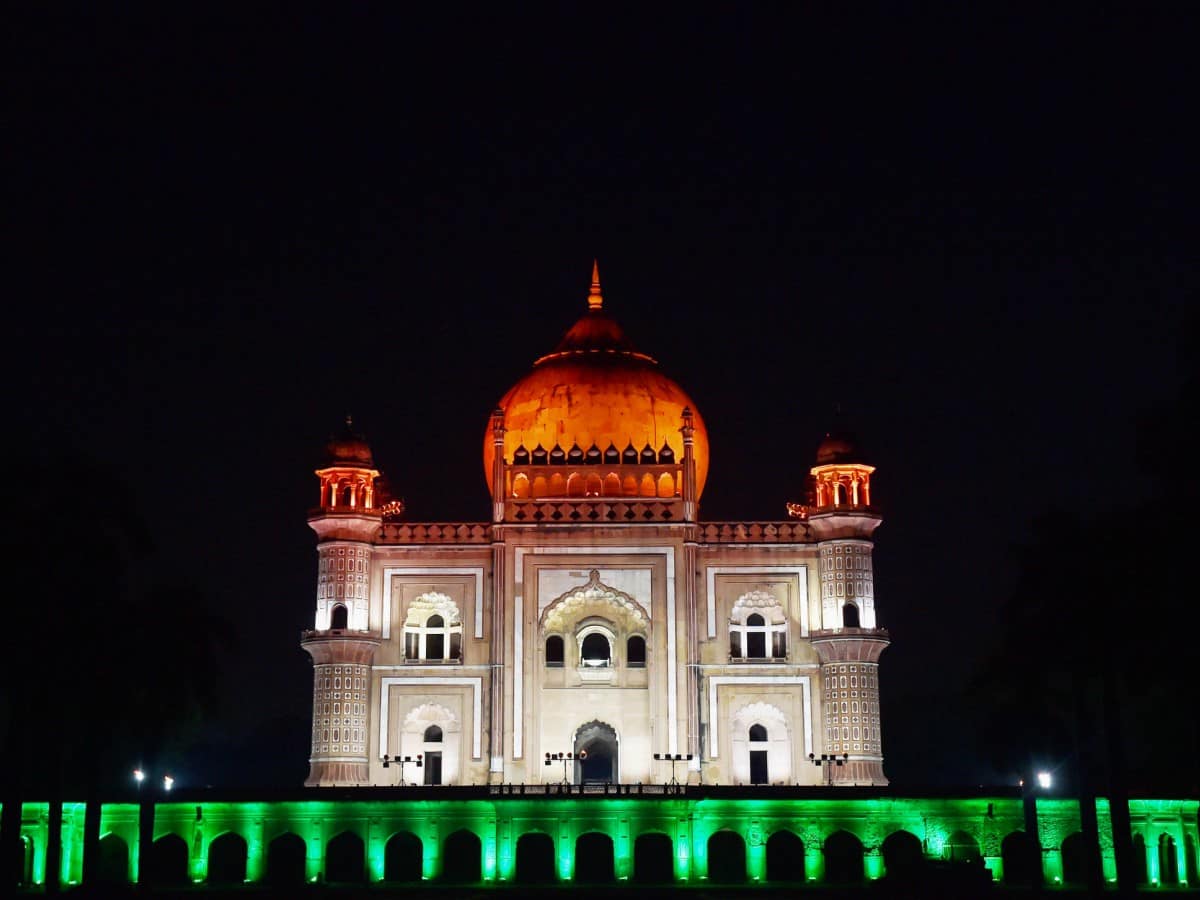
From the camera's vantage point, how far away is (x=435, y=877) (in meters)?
45.9

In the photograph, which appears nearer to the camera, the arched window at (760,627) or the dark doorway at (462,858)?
the dark doorway at (462,858)

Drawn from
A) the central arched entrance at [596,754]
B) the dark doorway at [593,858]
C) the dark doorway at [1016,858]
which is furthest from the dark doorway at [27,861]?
the dark doorway at [1016,858]

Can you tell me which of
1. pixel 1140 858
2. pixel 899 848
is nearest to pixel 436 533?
pixel 899 848

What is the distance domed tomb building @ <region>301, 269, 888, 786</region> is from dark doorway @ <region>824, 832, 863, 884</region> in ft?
15.3

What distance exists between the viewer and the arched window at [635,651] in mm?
54812

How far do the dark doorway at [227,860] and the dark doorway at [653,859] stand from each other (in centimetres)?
1015

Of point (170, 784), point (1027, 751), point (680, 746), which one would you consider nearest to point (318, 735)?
point (170, 784)

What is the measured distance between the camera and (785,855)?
50.8 metres

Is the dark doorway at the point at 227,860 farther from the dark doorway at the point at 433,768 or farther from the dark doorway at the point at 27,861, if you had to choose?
the dark doorway at the point at 433,768

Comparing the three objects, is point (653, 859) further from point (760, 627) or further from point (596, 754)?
point (760, 627)

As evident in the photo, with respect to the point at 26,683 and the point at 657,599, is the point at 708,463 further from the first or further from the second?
the point at 26,683

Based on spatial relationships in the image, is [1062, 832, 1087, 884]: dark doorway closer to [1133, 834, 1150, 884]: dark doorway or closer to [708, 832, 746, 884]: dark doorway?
[1133, 834, 1150, 884]: dark doorway

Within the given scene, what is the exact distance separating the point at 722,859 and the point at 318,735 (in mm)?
12183

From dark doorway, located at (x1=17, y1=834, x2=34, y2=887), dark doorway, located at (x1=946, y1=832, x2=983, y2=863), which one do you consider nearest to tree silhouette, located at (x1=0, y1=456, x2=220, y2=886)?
dark doorway, located at (x1=17, y1=834, x2=34, y2=887)
